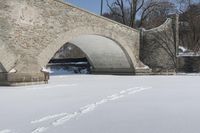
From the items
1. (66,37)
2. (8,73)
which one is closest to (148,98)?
(8,73)

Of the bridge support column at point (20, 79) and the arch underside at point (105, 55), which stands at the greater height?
the arch underside at point (105, 55)

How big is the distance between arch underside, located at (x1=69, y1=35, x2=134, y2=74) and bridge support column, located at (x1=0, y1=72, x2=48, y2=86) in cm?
656

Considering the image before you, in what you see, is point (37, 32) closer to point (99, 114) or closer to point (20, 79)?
point (20, 79)

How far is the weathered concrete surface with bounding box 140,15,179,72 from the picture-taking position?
83.5 feet

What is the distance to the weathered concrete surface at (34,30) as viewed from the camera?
13.5 metres

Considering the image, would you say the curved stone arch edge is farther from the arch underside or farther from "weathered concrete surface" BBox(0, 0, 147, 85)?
the arch underside

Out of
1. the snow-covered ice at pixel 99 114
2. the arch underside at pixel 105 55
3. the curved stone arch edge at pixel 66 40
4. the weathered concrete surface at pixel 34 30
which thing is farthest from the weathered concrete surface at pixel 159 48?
the snow-covered ice at pixel 99 114

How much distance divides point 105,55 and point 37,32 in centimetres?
944

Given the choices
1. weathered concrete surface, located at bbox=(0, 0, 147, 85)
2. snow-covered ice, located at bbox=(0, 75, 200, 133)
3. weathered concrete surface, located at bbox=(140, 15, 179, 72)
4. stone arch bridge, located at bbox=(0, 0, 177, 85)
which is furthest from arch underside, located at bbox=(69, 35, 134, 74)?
snow-covered ice, located at bbox=(0, 75, 200, 133)

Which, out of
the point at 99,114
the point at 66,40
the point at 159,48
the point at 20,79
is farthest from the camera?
the point at 159,48

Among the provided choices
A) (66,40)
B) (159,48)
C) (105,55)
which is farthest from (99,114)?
(159,48)

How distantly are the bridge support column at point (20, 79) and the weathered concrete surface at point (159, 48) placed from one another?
12.0m

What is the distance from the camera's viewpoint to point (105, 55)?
24.0 meters

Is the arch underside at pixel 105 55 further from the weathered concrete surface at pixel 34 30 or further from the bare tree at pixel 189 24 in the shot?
the bare tree at pixel 189 24
